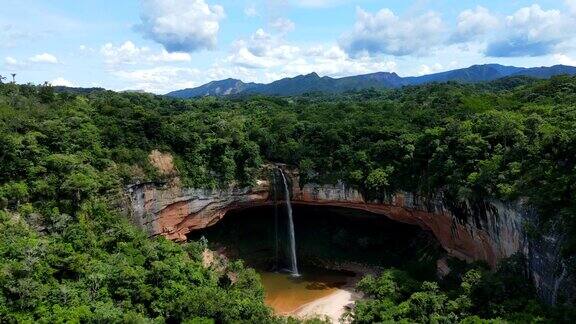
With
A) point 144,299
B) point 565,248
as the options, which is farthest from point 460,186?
point 144,299

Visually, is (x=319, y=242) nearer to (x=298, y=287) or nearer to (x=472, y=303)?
(x=298, y=287)

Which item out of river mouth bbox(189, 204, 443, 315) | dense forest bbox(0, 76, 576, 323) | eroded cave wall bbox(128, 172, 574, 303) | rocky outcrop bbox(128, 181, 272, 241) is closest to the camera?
dense forest bbox(0, 76, 576, 323)

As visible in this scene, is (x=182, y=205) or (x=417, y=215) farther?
(x=417, y=215)

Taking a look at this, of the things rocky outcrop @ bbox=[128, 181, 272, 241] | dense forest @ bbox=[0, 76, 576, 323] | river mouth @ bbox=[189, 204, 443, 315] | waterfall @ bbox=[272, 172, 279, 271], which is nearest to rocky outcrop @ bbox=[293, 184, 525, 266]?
dense forest @ bbox=[0, 76, 576, 323]

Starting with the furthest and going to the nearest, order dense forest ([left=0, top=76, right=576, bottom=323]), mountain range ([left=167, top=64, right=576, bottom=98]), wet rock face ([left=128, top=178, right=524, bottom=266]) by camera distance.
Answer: mountain range ([left=167, top=64, right=576, bottom=98]) → wet rock face ([left=128, top=178, right=524, bottom=266]) → dense forest ([left=0, top=76, right=576, bottom=323])

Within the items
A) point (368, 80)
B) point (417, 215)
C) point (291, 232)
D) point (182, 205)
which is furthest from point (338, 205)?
point (368, 80)

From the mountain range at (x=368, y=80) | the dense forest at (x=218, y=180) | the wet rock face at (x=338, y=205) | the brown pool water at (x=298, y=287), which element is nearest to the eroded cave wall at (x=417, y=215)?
the wet rock face at (x=338, y=205)

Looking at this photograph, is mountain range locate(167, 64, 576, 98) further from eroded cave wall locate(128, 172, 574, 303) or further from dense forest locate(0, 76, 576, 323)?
eroded cave wall locate(128, 172, 574, 303)
